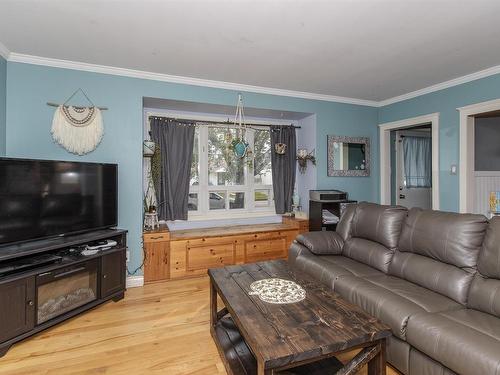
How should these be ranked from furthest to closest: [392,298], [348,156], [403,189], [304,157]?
[403,189]
[348,156]
[304,157]
[392,298]

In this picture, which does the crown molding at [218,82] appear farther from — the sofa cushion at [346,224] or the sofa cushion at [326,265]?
the sofa cushion at [326,265]

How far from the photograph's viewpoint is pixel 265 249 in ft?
12.8

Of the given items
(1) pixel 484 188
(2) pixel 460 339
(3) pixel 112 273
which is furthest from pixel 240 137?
(1) pixel 484 188

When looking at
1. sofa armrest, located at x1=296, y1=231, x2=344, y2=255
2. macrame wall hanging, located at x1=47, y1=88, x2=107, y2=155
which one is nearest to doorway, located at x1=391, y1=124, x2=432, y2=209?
sofa armrest, located at x1=296, y1=231, x2=344, y2=255

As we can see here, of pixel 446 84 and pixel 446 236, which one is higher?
pixel 446 84

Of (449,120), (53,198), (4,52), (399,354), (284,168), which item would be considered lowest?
(399,354)

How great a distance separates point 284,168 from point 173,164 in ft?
5.64

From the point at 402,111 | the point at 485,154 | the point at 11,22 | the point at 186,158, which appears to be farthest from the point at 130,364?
the point at 485,154

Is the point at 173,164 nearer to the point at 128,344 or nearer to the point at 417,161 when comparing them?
the point at 128,344

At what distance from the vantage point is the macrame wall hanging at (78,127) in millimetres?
2947

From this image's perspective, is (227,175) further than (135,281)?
Yes

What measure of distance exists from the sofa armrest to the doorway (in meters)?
2.39

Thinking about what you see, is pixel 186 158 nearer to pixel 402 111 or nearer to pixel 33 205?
pixel 33 205

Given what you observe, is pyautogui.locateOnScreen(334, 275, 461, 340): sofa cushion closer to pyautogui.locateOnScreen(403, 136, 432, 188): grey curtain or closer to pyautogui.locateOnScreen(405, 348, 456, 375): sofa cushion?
pyautogui.locateOnScreen(405, 348, 456, 375): sofa cushion
